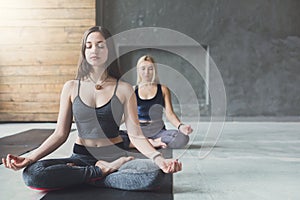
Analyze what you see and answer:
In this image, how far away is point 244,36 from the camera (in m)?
5.73

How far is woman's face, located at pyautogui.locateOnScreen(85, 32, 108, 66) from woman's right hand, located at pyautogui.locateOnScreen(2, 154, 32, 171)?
0.49 metres

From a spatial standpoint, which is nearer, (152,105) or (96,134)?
(96,134)

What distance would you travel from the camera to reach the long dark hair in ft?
5.15

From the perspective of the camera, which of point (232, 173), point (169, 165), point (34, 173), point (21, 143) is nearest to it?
point (169, 165)

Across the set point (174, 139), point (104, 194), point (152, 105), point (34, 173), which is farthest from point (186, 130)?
point (34, 173)

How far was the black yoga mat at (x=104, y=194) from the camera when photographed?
1.44 metres

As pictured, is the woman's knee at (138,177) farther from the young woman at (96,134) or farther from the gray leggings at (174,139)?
the gray leggings at (174,139)

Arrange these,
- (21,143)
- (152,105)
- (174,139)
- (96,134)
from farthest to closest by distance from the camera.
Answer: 1. (21,143)
2. (152,105)
3. (174,139)
4. (96,134)

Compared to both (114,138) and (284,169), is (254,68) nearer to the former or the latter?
(284,169)

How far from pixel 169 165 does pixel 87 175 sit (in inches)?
16.2

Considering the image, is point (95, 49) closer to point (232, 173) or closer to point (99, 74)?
point (99, 74)

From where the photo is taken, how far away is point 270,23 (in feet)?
18.9

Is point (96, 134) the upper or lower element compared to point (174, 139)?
upper

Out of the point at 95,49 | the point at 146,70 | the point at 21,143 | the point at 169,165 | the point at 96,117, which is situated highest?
the point at 95,49
